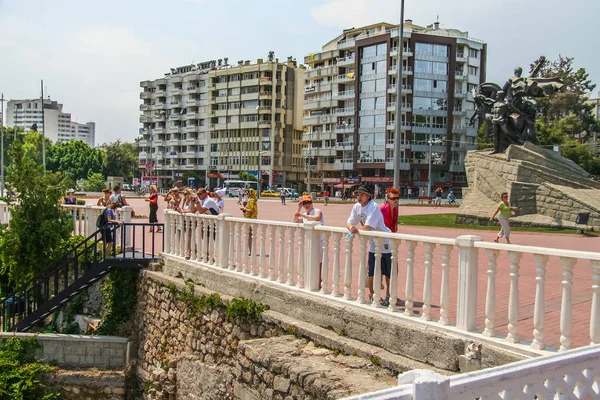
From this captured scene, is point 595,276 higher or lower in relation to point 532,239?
higher

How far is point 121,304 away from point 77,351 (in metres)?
1.21

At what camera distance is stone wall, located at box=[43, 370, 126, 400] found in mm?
10539

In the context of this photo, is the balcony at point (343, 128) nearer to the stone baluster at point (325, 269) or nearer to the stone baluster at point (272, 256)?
the stone baluster at point (272, 256)

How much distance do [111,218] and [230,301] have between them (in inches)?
229

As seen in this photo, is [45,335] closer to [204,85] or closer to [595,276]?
[595,276]

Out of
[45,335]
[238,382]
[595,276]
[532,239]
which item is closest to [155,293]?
[45,335]

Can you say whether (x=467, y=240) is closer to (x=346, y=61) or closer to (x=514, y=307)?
(x=514, y=307)

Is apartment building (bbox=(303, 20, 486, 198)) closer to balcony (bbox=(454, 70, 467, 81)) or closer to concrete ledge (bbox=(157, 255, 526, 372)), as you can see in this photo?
balcony (bbox=(454, 70, 467, 81))

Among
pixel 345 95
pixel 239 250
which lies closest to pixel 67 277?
pixel 239 250

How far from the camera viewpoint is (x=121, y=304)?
11547 mm

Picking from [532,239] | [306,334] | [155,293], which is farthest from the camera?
[532,239]

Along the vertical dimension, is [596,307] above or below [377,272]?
above

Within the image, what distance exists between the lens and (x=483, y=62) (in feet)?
268

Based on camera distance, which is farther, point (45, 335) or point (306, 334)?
point (45, 335)
